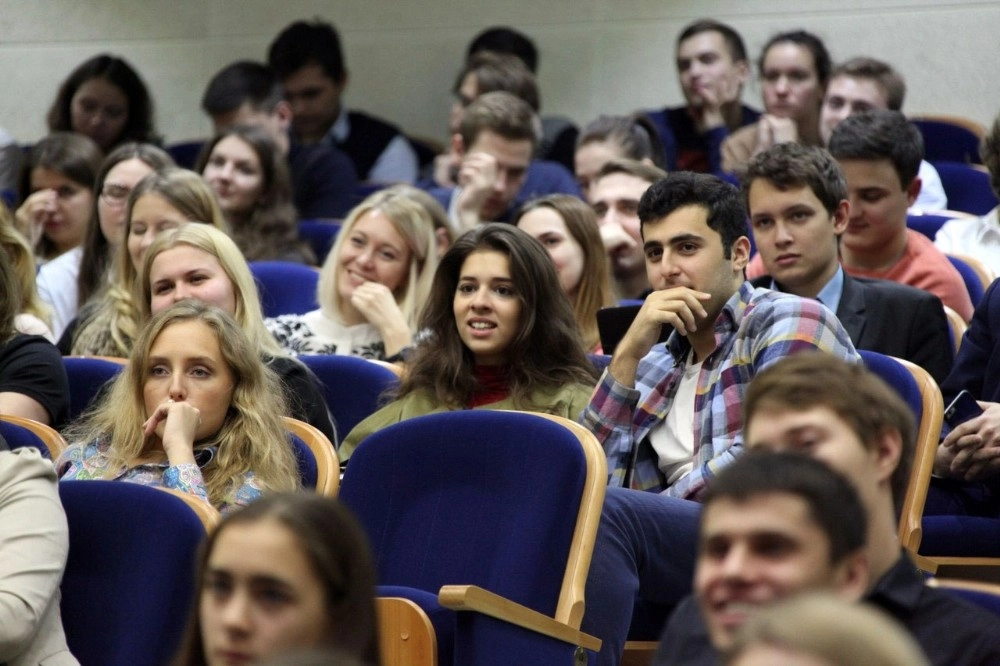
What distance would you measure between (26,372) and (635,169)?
6.01ft

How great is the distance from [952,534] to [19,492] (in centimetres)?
161

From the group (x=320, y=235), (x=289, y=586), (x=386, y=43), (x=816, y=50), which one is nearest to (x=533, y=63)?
(x=386, y=43)

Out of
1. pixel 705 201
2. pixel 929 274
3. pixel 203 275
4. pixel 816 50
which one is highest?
pixel 816 50

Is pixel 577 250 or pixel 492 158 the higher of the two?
pixel 492 158

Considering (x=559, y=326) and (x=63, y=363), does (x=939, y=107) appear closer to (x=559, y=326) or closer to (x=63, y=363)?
(x=559, y=326)

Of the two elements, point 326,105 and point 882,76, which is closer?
point 882,76

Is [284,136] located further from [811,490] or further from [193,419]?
[811,490]

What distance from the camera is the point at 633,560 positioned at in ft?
7.59

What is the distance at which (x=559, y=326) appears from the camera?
287 cm

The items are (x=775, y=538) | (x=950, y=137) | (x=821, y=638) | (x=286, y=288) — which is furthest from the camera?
(x=950, y=137)

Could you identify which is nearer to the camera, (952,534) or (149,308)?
(952,534)

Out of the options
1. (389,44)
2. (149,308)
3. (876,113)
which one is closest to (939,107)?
(876,113)

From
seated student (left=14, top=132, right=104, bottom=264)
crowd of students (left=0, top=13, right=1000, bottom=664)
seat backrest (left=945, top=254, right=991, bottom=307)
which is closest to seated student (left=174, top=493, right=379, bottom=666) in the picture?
crowd of students (left=0, top=13, right=1000, bottom=664)

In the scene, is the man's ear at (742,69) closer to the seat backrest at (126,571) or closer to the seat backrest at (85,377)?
the seat backrest at (85,377)
